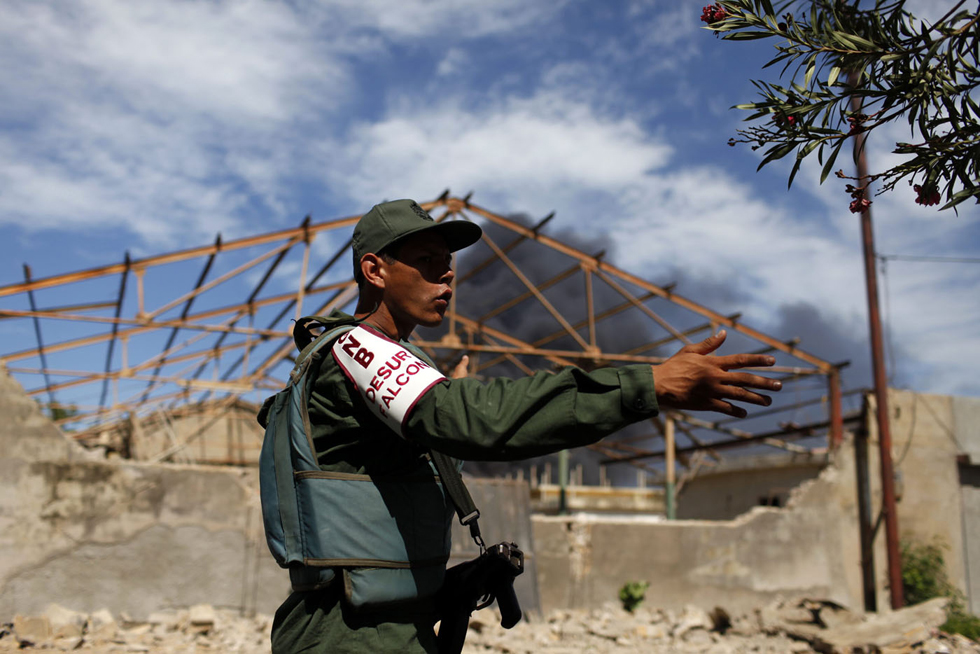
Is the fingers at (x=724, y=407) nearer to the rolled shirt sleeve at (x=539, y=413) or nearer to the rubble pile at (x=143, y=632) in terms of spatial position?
the rolled shirt sleeve at (x=539, y=413)

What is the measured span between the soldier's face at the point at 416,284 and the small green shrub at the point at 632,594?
35.7 feet

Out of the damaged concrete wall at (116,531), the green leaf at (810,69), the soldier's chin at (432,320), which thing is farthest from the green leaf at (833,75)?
the damaged concrete wall at (116,531)

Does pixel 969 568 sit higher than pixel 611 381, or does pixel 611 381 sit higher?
pixel 611 381

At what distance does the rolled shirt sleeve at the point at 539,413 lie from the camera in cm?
152

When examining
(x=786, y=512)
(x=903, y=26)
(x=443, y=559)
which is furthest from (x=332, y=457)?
(x=786, y=512)

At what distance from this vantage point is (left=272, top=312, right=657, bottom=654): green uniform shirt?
1.52 m

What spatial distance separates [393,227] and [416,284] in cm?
14

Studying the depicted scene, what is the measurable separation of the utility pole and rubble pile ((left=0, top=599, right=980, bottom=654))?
2.18m

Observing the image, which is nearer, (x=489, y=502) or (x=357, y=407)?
(x=357, y=407)

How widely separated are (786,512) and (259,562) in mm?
7914

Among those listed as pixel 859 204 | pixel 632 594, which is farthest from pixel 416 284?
pixel 632 594

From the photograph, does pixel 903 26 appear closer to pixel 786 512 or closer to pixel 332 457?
pixel 332 457

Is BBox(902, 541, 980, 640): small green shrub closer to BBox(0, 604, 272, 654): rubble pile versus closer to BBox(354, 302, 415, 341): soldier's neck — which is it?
BBox(0, 604, 272, 654): rubble pile

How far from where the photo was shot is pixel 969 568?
13.2 m
